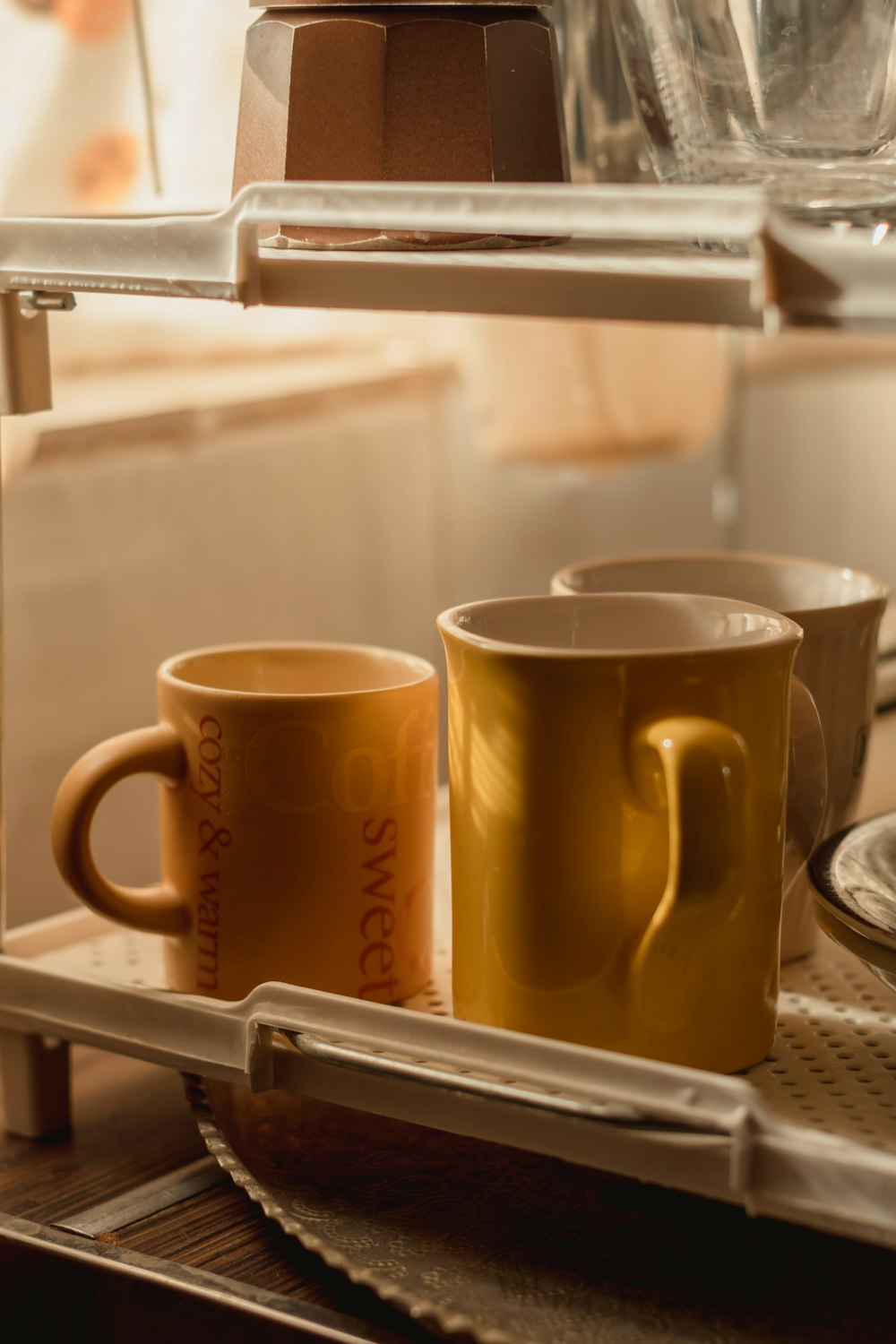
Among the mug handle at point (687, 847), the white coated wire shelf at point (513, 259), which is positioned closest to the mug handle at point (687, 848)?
the mug handle at point (687, 847)

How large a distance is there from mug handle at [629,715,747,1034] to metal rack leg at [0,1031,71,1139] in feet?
0.66

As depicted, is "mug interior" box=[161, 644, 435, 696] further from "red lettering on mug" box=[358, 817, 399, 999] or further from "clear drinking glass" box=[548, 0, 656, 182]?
"clear drinking glass" box=[548, 0, 656, 182]

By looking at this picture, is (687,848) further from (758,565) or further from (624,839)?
(758,565)

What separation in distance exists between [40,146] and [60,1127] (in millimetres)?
580

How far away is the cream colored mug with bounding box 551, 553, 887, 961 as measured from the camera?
0.48 m

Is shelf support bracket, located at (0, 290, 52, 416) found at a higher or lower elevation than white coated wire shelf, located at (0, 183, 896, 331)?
lower

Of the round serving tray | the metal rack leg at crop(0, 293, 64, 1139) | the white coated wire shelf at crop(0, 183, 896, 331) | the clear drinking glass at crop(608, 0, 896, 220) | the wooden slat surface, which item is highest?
the clear drinking glass at crop(608, 0, 896, 220)

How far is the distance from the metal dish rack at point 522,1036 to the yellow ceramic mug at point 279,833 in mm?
23

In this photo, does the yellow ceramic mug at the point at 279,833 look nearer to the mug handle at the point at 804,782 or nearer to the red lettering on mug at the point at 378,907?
the red lettering on mug at the point at 378,907

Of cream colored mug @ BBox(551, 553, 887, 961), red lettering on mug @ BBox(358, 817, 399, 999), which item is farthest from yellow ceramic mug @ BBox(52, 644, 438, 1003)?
cream colored mug @ BBox(551, 553, 887, 961)

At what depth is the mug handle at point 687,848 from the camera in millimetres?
378

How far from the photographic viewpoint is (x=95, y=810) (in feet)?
1.49

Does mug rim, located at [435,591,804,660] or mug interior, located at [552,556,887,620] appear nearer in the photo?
mug rim, located at [435,591,804,660]

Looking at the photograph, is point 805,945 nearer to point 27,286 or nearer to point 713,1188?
point 713,1188
